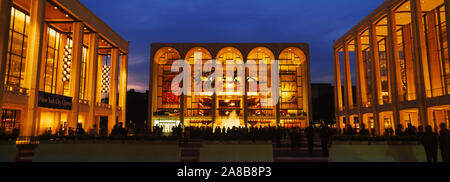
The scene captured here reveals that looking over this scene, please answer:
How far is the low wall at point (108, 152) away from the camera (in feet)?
32.0

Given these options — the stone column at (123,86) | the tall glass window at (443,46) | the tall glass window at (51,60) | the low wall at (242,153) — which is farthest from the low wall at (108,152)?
the stone column at (123,86)

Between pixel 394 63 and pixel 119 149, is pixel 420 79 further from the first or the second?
pixel 119 149

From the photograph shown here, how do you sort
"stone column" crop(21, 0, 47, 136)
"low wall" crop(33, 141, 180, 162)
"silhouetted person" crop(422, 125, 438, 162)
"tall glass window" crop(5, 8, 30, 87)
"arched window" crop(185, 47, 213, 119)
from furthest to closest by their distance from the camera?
"arched window" crop(185, 47, 213, 119)
"tall glass window" crop(5, 8, 30, 87)
"stone column" crop(21, 0, 47, 136)
"low wall" crop(33, 141, 180, 162)
"silhouetted person" crop(422, 125, 438, 162)

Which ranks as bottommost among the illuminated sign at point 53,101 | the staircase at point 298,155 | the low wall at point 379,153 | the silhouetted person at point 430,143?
the staircase at point 298,155

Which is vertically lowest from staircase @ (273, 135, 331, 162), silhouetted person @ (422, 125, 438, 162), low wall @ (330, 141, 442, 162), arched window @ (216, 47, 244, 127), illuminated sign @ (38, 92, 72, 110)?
staircase @ (273, 135, 331, 162)

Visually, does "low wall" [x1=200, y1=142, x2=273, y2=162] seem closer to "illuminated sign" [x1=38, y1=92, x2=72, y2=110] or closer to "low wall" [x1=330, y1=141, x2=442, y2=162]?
"low wall" [x1=330, y1=141, x2=442, y2=162]

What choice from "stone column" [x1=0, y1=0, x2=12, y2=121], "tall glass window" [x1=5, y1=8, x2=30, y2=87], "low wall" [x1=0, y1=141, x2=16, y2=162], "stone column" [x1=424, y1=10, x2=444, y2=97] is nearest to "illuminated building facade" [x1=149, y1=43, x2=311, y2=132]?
"stone column" [x1=424, y1=10, x2=444, y2=97]

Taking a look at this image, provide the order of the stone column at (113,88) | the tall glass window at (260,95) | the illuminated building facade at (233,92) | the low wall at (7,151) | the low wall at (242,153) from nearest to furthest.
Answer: the low wall at (242,153)
the low wall at (7,151)
the stone column at (113,88)
the illuminated building facade at (233,92)
the tall glass window at (260,95)

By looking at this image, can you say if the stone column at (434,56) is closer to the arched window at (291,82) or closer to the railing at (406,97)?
the railing at (406,97)

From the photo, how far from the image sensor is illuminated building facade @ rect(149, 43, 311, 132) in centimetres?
4822

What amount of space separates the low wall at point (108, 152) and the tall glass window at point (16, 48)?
1791cm

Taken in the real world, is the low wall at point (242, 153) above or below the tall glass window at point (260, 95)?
below

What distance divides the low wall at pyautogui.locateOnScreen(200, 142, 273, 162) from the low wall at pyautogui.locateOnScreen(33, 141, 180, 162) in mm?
1385
